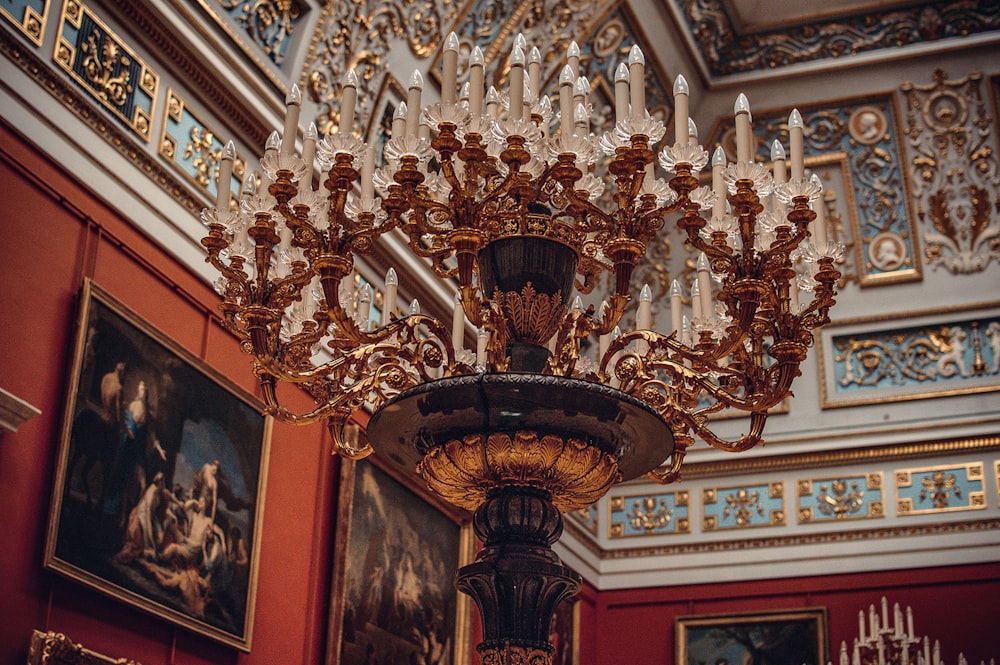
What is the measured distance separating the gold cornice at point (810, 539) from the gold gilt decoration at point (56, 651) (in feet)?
24.1

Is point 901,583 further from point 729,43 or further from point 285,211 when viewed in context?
point 285,211

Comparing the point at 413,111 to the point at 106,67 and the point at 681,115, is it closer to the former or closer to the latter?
the point at 681,115

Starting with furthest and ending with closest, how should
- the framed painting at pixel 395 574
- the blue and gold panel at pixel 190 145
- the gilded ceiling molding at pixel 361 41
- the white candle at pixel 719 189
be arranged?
1. the gilded ceiling molding at pixel 361 41
2. the framed painting at pixel 395 574
3. the blue and gold panel at pixel 190 145
4. the white candle at pixel 719 189

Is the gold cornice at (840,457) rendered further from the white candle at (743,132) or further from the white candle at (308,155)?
the white candle at (308,155)

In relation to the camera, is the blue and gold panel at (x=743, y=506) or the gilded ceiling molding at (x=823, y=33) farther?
the blue and gold panel at (x=743, y=506)

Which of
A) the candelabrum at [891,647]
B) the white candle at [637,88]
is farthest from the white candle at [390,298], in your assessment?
the candelabrum at [891,647]

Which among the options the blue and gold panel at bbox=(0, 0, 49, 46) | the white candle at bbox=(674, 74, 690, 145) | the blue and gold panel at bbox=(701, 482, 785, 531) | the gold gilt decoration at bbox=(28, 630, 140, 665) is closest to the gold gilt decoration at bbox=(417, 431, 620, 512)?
the white candle at bbox=(674, 74, 690, 145)

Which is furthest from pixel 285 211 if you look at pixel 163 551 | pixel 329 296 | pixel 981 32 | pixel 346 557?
pixel 981 32

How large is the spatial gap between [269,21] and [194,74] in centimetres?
88

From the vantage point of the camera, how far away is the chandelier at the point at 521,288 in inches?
154

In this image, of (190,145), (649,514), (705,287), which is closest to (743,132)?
(705,287)

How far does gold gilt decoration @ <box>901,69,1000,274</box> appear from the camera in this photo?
1202 cm

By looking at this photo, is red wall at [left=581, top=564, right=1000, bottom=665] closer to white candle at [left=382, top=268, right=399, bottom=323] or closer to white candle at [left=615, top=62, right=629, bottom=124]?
white candle at [left=382, top=268, right=399, bottom=323]

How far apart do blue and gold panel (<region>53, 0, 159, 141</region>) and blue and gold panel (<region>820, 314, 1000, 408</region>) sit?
7.57 metres
